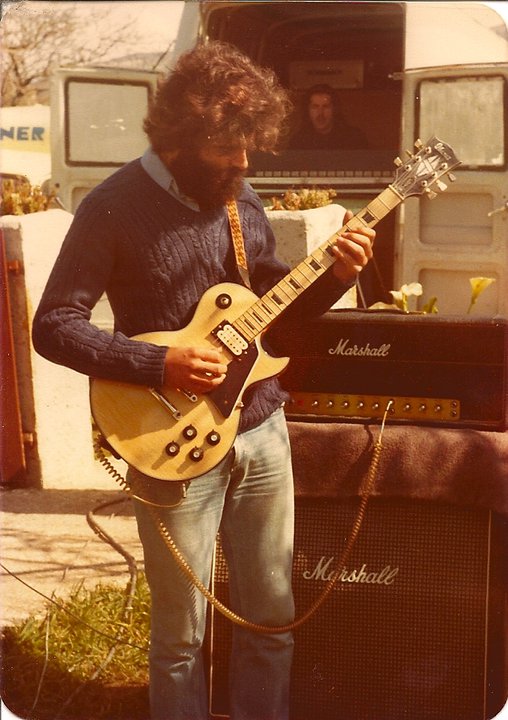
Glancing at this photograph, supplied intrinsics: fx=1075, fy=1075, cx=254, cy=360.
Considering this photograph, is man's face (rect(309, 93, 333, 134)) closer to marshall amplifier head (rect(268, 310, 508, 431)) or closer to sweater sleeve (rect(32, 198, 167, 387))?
marshall amplifier head (rect(268, 310, 508, 431))

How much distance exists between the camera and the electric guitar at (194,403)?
2.45 metres

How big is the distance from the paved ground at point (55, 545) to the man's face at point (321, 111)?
2132 mm

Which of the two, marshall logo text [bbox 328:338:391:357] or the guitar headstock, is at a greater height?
the guitar headstock

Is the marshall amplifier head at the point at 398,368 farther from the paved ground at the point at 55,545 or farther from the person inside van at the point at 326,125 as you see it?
the person inside van at the point at 326,125

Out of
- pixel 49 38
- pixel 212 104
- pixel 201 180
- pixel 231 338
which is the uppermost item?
pixel 49 38

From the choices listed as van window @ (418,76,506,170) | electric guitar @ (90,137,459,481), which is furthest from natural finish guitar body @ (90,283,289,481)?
van window @ (418,76,506,170)

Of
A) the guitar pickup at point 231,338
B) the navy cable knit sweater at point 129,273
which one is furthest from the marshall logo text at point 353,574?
the guitar pickup at point 231,338

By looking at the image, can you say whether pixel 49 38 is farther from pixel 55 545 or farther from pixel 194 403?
pixel 55 545

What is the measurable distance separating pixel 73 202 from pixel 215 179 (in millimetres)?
2461

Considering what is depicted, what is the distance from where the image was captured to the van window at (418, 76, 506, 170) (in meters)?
4.73

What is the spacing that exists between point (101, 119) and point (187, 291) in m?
2.55

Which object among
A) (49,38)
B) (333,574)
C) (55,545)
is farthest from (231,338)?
(55,545)

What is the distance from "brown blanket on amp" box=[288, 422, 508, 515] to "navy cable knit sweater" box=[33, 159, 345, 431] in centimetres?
34

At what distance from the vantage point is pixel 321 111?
→ 556 cm
